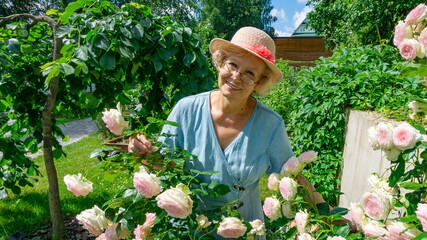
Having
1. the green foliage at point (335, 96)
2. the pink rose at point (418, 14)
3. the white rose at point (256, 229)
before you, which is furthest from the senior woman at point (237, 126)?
the green foliage at point (335, 96)

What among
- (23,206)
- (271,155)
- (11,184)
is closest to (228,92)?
(271,155)

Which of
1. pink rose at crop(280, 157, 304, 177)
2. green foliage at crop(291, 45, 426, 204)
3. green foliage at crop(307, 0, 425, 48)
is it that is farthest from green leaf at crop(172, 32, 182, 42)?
green foliage at crop(307, 0, 425, 48)

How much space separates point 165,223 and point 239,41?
86 centimetres

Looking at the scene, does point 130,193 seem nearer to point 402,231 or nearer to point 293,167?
point 293,167

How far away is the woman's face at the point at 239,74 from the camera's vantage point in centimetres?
139

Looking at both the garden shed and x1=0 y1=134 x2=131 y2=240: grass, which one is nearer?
x1=0 y1=134 x2=131 y2=240: grass

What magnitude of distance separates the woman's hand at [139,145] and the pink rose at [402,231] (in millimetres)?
820

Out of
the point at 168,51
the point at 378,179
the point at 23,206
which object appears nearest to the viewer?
the point at 378,179

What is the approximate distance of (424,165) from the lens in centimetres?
84

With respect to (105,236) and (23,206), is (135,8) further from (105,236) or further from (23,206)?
(23,206)

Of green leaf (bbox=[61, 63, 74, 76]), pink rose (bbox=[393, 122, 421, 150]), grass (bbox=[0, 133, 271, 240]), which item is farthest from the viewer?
grass (bbox=[0, 133, 271, 240])

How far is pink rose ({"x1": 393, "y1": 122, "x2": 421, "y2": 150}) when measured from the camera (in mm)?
780

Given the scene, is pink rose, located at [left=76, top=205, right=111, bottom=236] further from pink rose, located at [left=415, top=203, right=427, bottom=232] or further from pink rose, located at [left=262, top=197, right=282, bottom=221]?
pink rose, located at [left=415, top=203, right=427, bottom=232]

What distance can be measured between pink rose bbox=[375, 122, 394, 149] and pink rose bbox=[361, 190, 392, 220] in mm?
141
